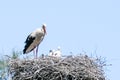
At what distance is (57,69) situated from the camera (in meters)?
22.9

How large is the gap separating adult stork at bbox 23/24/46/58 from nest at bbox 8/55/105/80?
1988 millimetres

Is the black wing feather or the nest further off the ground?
the black wing feather

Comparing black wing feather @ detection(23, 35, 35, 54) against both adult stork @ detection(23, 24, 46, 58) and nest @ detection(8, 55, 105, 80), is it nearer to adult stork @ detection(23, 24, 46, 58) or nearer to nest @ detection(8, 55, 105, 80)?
adult stork @ detection(23, 24, 46, 58)

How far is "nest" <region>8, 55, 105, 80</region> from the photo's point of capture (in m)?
22.9

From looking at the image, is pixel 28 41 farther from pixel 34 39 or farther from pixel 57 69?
pixel 57 69

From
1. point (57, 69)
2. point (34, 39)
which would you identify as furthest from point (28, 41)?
point (57, 69)

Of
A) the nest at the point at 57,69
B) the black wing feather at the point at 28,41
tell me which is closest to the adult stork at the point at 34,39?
the black wing feather at the point at 28,41

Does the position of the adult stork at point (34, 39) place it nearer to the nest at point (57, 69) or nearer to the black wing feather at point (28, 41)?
the black wing feather at point (28, 41)

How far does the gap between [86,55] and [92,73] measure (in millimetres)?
765

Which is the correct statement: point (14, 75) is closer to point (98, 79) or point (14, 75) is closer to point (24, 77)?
point (24, 77)

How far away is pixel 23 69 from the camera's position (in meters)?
23.2

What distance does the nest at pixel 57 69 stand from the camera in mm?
Answer: 22859

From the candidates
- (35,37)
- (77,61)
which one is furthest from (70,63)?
(35,37)

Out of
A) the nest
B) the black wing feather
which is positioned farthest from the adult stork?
the nest
